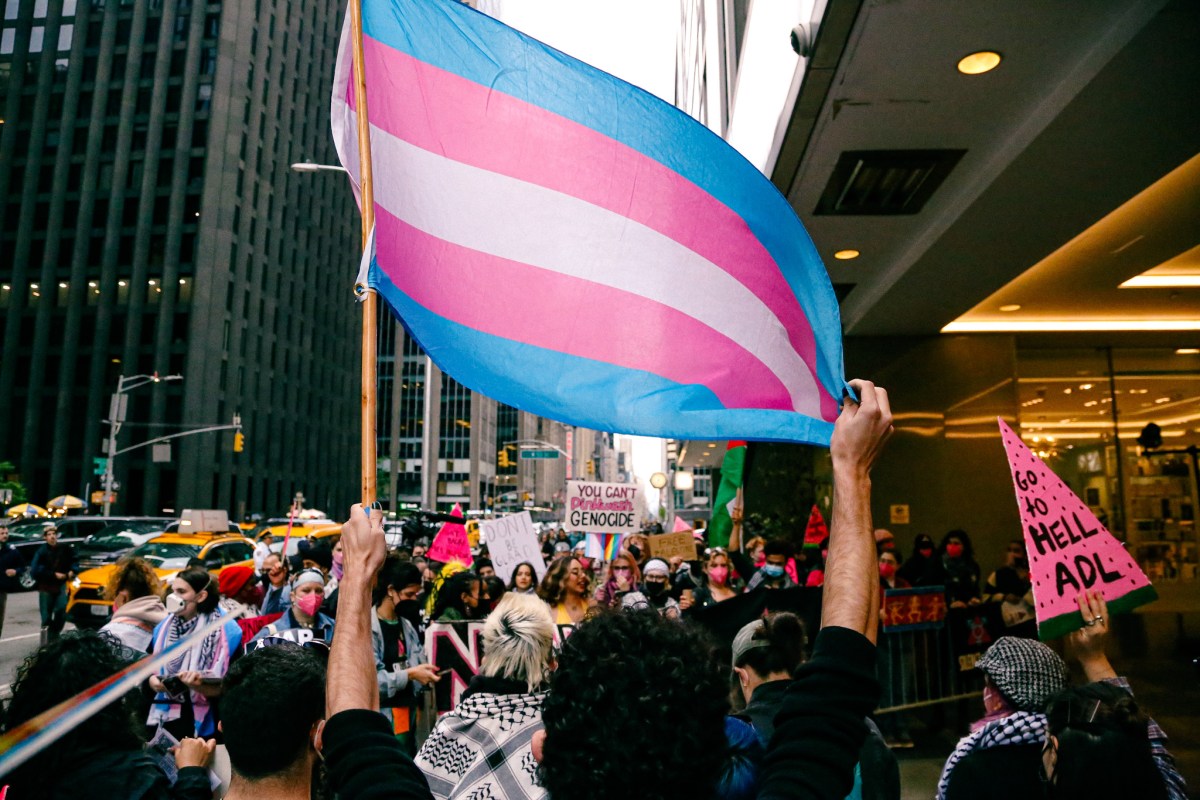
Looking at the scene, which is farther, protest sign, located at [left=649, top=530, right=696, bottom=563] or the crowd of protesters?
protest sign, located at [left=649, top=530, right=696, bottom=563]

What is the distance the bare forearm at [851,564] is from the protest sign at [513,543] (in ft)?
29.9

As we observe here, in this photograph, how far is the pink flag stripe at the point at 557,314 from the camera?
3.40 metres

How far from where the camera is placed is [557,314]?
3590mm

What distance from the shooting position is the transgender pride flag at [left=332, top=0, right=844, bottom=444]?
341cm

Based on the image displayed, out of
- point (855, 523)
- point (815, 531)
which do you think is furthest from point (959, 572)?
point (855, 523)

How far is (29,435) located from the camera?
62125 millimetres

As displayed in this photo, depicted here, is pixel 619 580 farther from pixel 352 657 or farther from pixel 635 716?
pixel 635 716

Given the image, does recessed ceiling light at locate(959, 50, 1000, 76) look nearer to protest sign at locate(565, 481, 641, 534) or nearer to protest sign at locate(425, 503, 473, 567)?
protest sign at locate(565, 481, 641, 534)

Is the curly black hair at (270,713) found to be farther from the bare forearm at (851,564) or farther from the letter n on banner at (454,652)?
the letter n on banner at (454,652)

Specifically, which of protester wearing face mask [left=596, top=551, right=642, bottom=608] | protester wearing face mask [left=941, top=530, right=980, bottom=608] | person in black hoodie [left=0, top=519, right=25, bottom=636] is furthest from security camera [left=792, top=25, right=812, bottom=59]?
person in black hoodie [left=0, top=519, right=25, bottom=636]

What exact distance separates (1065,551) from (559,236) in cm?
252

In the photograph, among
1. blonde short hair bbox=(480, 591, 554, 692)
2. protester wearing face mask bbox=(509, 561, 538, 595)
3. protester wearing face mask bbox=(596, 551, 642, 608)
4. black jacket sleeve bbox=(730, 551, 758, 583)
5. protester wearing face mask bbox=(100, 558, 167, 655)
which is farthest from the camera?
black jacket sleeve bbox=(730, 551, 758, 583)

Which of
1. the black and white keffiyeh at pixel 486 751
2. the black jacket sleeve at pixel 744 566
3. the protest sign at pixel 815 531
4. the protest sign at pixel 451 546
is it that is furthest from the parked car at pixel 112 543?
the black and white keffiyeh at pixel 486 751

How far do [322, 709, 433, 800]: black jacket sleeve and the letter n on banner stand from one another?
513 centimetres
